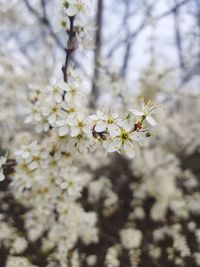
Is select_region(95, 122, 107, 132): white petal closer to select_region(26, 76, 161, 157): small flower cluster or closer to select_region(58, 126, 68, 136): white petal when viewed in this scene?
select_region(26, 76, 161, 157): small flower cluster

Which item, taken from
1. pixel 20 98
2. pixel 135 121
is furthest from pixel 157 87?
pixel 135 121

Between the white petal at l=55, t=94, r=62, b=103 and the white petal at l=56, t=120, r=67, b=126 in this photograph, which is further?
the white petal at l=55, t=94, r=62, b=103

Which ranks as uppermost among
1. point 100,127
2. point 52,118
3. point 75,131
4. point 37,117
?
point 37,117

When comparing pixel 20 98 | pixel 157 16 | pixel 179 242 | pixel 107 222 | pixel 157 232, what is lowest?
pixel 179 242

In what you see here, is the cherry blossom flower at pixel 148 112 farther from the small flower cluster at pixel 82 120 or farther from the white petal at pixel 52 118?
the white petal at pixel 52 118

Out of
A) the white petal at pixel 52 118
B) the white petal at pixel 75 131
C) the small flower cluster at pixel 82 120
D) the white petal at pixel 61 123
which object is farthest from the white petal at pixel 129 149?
→ the white petal at pixel 52 118

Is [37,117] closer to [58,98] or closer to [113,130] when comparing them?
[58,98]

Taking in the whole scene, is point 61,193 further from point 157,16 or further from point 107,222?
point 157,16

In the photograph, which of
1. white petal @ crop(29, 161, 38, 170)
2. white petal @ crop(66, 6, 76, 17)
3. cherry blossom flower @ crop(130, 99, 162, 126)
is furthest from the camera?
white petal @ crop(29, 161, 38, 170)

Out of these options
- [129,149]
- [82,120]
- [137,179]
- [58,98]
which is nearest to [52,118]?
[58,98]

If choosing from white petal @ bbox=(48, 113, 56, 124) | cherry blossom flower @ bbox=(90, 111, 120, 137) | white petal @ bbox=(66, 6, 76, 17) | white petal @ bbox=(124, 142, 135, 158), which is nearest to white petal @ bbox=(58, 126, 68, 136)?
white petal @ bbox=(48, 113, 56, 124)

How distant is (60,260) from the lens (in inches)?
110

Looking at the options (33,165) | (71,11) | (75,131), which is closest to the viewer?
(75,131)

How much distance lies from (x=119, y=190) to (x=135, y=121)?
105 inches
